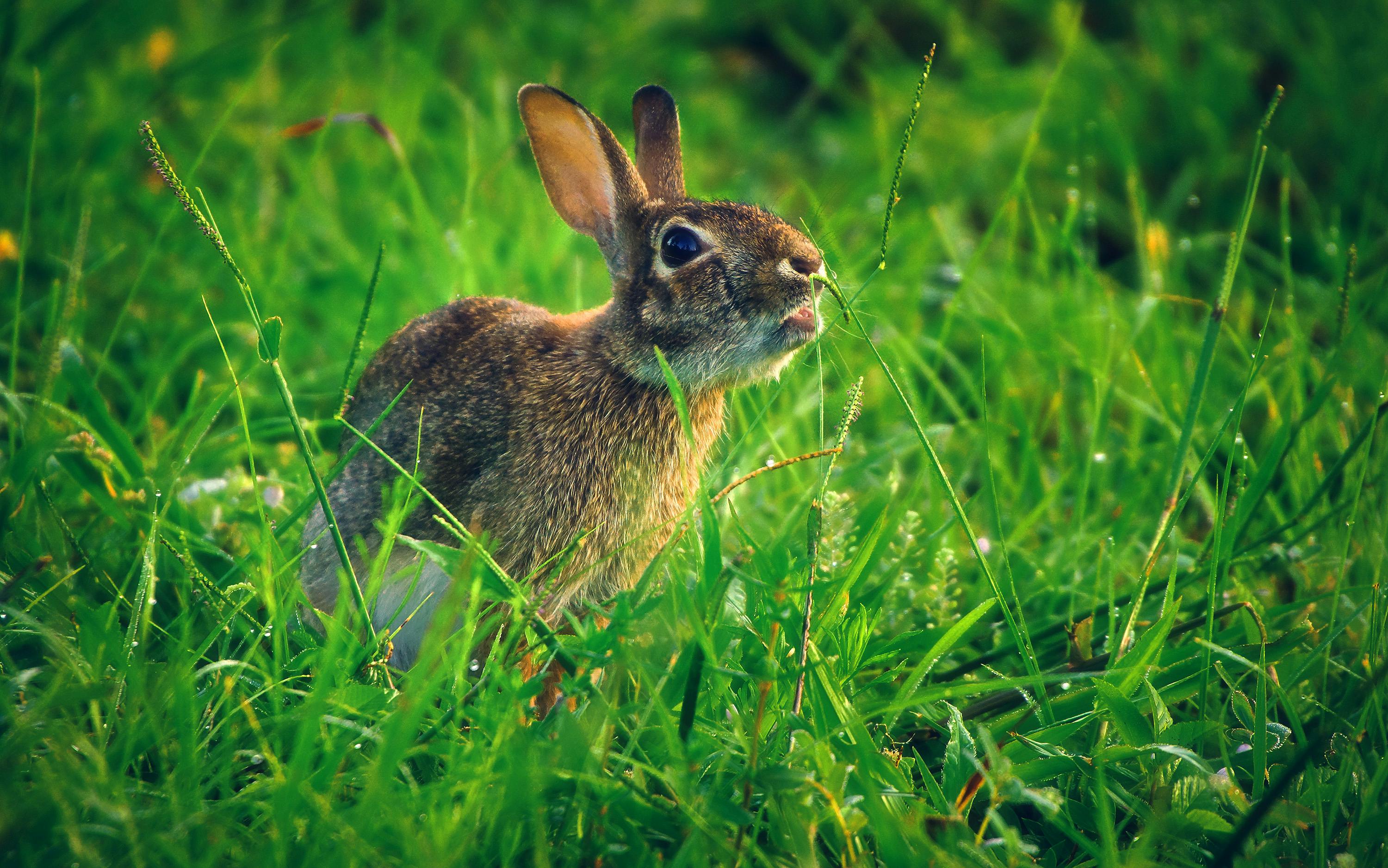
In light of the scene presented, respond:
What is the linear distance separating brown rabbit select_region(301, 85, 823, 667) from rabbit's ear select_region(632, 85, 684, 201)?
0.15 meters

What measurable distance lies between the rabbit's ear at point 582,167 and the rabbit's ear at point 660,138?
0.62 ft

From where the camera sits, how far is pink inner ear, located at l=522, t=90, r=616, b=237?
3.31 m

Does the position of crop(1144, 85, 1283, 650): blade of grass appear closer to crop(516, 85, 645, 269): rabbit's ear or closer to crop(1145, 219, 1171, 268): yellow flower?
crop(1145, 219, 1171, 268): yellow flower

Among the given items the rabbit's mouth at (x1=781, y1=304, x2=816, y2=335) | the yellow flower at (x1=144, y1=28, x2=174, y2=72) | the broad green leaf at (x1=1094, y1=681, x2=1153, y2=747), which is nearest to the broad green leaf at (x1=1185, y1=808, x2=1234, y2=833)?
the broad green leaf at (x1=1094, y1=681, x2=1153, y2=747)

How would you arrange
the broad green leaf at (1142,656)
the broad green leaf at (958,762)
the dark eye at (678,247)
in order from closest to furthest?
the broad green leaf at (958,762), the broad green leaf at (1142,656), the dark eye at (678,247)

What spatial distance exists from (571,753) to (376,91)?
15.2ft

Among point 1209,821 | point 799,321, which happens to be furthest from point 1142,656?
point 799,321

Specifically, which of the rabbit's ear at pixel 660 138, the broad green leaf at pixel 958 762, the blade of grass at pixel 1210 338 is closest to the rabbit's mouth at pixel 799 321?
the rabbit's ear at pixel 660 138

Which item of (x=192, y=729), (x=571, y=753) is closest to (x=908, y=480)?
(x=571, y=753)

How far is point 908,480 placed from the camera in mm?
3908

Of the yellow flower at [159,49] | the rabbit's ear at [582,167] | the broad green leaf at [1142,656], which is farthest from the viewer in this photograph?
the yellow flower at [159,49]

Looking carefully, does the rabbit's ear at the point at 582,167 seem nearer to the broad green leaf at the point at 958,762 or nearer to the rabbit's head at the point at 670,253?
the rabbit's head at the point at 670,253

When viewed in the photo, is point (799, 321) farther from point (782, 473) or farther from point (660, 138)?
point (660, 138)

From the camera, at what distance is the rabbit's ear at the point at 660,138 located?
353cm
